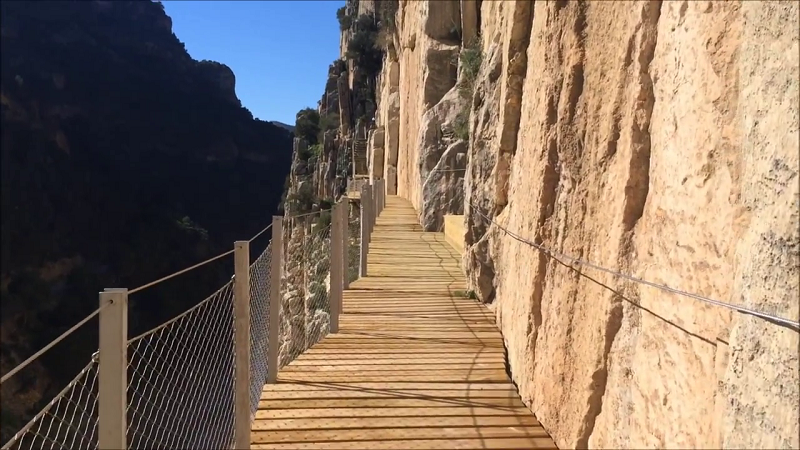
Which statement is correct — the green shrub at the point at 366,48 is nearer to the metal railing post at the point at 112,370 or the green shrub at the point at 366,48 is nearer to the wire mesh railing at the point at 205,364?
the wire mesh railing at the point at 205,364

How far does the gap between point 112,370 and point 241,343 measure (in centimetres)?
164

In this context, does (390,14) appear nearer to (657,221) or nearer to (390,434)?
(390,434)

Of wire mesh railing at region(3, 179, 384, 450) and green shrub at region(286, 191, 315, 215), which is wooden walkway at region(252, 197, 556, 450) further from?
green shrub at region(286, 191, 315, 215)

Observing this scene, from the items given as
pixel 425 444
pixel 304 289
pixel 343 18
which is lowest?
pixel 304 289

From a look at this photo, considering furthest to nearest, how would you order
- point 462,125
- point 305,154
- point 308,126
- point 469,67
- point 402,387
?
point 308,126 → point 305,154 → point 462,125 → point 469,67 → point 402,387

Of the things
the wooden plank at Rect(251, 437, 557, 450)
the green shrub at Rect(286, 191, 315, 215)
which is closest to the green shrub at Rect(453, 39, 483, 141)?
the wooden plank at Rect(251, 437, 557, 450)

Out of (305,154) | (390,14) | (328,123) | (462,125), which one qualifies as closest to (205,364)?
(462,125)

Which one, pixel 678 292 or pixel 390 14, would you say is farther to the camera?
pixel 390 14

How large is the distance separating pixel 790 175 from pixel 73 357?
34.3m

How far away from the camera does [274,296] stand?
4.20 metres

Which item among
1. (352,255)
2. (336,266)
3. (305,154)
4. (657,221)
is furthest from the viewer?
(305,154)

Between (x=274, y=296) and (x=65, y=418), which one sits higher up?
(x=274, y=296)

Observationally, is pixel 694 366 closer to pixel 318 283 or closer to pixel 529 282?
pixel 529 282

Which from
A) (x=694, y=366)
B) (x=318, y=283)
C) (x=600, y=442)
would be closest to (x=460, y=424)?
(x=600, y=442)
